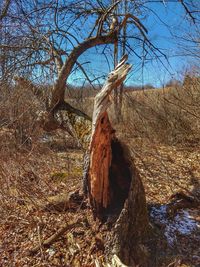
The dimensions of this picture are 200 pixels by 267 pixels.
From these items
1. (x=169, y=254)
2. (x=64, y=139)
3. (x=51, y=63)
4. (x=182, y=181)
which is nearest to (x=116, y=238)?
(x=169, y=254)

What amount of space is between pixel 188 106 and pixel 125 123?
2.29m

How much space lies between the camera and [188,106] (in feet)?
28.1

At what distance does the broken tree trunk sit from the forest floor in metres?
0.17

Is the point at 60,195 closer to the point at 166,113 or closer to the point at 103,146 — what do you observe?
the point at 103,146

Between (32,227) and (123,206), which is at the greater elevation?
(123,206)

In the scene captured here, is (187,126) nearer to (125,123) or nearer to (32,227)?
(125,123)

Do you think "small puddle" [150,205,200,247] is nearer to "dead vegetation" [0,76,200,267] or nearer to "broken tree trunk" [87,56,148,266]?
"dead vegetation" [0,76,200,267]

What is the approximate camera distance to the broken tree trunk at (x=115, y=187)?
9.78 ft

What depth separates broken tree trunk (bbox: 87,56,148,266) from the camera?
2.98 m

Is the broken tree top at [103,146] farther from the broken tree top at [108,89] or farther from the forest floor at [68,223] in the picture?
the forest floor at [68,223]

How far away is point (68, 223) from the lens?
3525 millimetres

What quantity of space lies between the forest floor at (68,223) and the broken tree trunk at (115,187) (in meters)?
0.17

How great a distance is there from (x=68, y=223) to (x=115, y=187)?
2.60ft

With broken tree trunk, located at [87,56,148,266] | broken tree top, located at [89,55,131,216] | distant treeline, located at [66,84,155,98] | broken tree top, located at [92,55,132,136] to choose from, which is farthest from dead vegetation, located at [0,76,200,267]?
broken tree top, located at [92,55,132,136]
